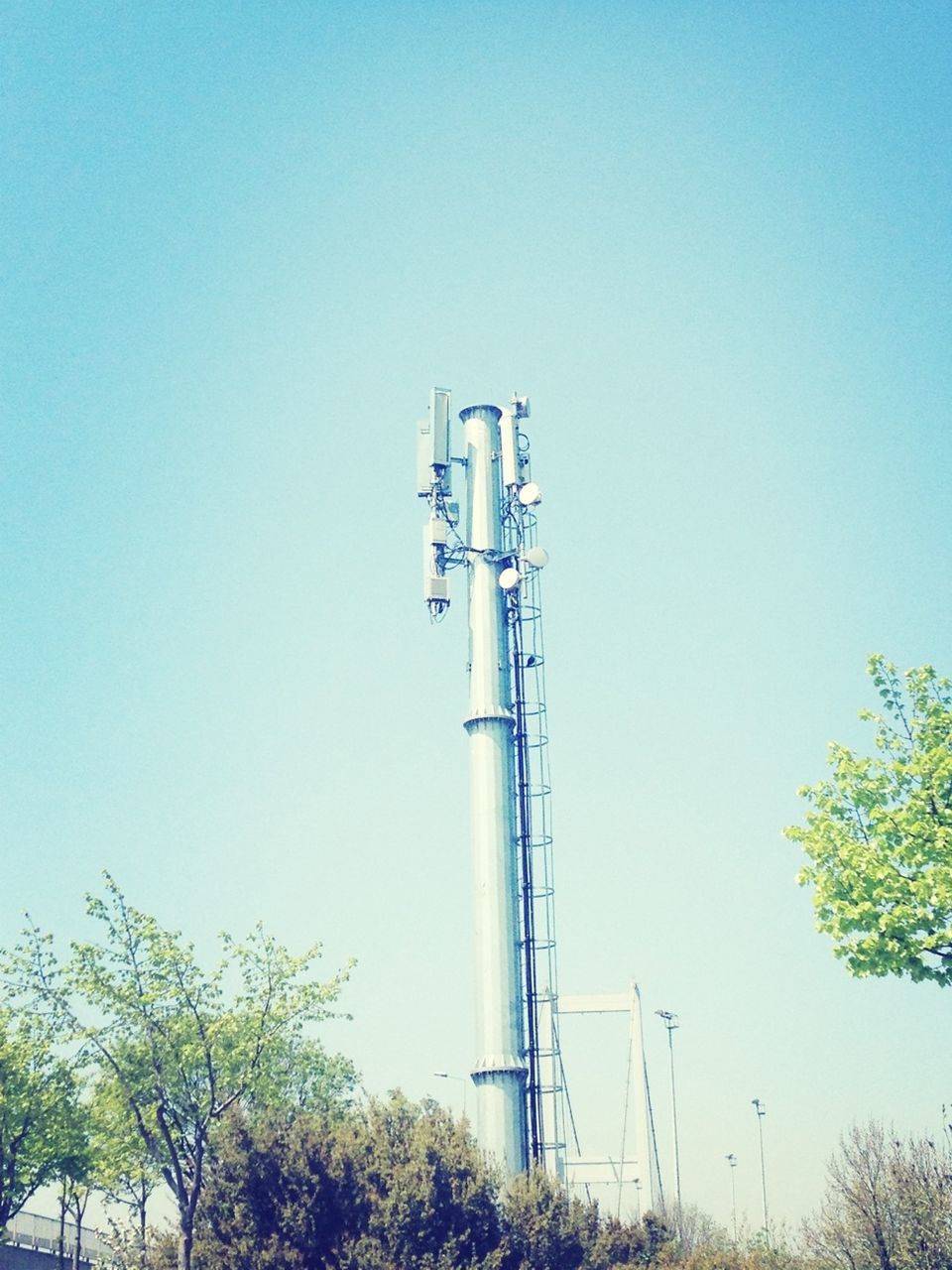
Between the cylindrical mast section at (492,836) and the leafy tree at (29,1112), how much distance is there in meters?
18.0

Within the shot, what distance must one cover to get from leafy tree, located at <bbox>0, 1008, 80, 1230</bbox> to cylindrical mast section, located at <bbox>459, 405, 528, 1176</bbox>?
1801cm

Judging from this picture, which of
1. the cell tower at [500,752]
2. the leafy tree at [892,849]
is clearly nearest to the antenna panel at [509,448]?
the cell tower at [500,752]

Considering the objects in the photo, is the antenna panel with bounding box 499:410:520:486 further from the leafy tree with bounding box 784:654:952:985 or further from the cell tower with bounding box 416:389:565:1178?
the leafy tree with bounding box 784:654:952:985

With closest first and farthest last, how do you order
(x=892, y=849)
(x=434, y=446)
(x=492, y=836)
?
(x=892, y=849), (x=492, y=836), (x=434, y=446)

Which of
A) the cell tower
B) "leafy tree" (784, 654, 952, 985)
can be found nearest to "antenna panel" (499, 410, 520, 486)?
the cell tower

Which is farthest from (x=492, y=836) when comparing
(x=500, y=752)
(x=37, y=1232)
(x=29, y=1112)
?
(x=37, y=1232)

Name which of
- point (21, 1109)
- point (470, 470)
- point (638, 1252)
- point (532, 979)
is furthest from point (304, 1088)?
point (470, 470)

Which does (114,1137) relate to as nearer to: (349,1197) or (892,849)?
(349,1197)

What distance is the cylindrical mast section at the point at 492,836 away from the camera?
31.1m

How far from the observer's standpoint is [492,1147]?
101 feet

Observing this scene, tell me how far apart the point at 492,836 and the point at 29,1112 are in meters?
22.1

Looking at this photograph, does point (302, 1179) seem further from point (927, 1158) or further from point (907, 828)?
point (927, 1158)

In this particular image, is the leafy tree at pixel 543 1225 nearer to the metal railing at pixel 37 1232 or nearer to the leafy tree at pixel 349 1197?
the leafy tree at pixel 349 1197

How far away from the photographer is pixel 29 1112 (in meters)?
42.6
